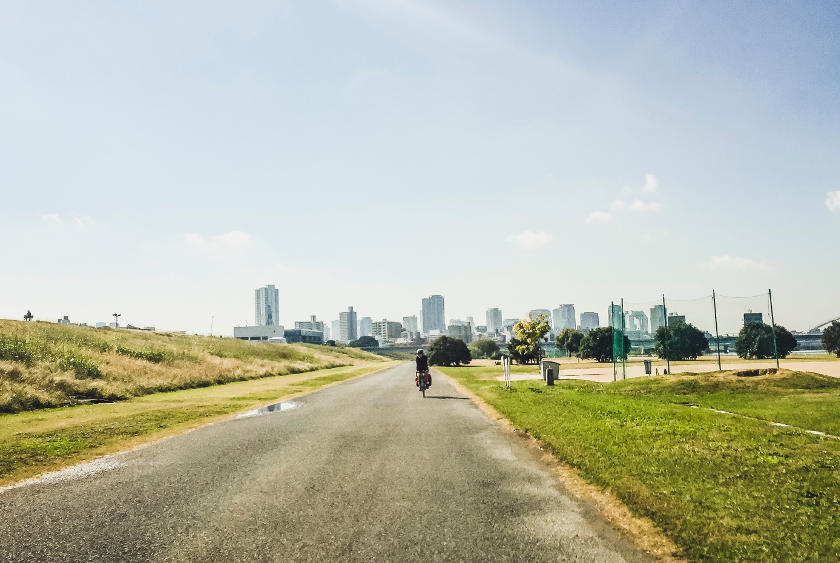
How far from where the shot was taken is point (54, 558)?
5594 millimetres

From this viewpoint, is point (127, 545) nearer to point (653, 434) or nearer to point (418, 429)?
point (418, 429)

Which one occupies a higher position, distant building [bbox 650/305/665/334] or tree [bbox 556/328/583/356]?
distant building [bbox 650/305/665/334]

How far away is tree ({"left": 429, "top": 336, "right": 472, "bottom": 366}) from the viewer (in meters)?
96.3

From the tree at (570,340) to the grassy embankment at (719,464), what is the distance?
10881 cm

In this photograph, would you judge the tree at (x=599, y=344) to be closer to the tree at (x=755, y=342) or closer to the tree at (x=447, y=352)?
the tree at (x=447, y=352)

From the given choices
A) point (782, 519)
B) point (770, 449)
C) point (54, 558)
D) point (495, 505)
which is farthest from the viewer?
point (770, 449)

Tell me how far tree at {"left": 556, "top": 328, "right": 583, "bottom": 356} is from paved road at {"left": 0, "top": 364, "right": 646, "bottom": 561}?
389 feet

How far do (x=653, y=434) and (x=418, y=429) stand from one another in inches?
252

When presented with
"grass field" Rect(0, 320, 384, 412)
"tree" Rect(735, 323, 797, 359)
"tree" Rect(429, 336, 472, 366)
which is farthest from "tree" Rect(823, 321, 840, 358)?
"grass field" Rect(0, 320, 384, 412)

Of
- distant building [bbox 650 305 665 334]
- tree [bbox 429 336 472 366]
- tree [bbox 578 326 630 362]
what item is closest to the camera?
distant building [bbox 650 305 665 334]

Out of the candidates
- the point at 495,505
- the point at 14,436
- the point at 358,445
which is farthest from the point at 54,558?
the point at 14,436

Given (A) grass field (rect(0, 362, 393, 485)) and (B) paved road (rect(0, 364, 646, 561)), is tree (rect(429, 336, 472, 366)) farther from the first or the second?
(B) paved road (rect(0, 364, 646, 561))

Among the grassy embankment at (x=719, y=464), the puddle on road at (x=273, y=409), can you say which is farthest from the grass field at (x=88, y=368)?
the grassy embankment at (x=719, y=464)

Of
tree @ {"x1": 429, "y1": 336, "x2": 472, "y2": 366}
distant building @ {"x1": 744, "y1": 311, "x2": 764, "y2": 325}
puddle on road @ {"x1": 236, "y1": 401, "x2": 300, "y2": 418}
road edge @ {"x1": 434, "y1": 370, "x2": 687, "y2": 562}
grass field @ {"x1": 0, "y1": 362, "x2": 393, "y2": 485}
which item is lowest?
tree @ {"x1": 429, "y1": 336, "x2": 472, "y2": 366}
